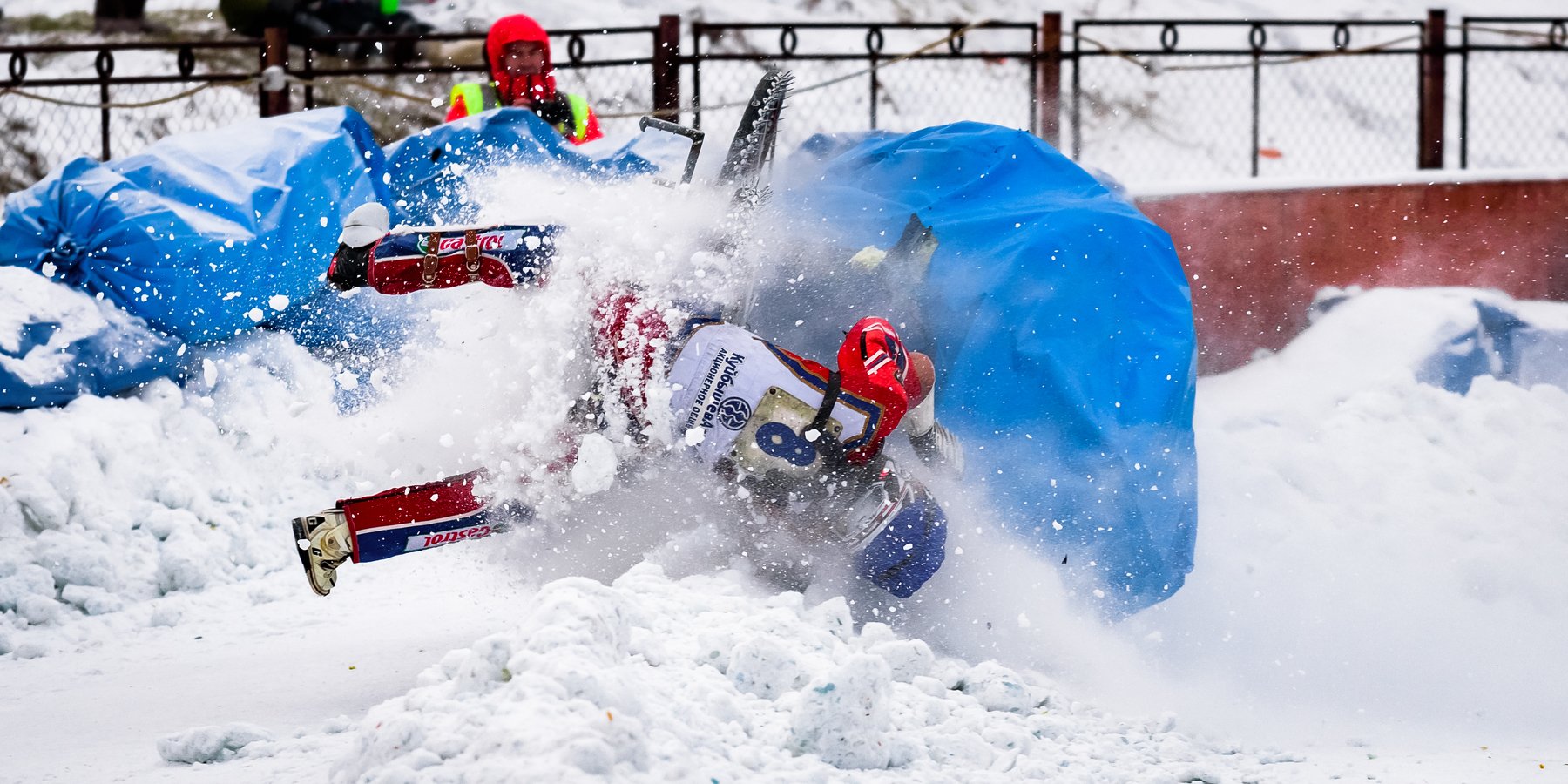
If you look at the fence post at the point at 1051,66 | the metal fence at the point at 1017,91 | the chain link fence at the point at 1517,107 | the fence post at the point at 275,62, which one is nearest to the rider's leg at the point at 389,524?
the metal fence at the point at 1017,91

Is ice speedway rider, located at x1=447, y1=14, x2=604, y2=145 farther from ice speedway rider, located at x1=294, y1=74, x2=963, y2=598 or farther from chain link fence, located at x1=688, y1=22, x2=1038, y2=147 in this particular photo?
chain link fence, located at x1=688, y1=22, x2=1038, y2=147

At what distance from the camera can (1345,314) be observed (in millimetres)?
6520

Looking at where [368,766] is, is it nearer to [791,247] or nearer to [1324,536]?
[791,247]

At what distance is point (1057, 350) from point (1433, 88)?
5123 mm

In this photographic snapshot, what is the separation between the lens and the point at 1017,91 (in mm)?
12883

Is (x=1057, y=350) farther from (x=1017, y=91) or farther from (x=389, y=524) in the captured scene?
(x=1017, y=91)

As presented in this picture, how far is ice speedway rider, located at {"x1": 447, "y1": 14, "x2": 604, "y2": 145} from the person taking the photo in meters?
6.14

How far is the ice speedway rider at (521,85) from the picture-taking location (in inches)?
242

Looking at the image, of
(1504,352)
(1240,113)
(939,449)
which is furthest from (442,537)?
(1240,113)

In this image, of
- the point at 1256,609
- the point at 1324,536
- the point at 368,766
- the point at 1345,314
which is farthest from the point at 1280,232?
the point at 368,766

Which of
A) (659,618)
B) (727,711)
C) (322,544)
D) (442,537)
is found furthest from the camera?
(442,537)

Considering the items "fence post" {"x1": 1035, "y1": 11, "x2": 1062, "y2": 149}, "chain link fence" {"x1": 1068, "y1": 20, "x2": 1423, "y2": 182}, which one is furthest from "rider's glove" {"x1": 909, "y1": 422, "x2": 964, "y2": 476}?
"chain link fence" {"x1": 1068, "y1": 20, "x2": 1423, "y2": 182}

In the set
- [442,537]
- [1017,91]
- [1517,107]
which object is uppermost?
[1517,107]

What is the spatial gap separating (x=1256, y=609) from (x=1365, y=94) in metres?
12.9
